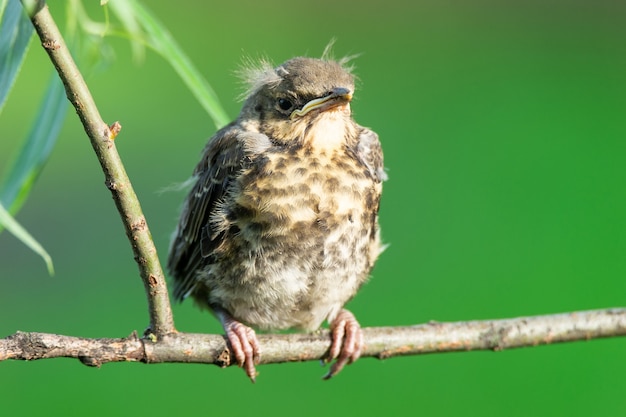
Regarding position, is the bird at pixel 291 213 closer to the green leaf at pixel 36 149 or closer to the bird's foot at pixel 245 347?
the bird's foot at pixel 245 347

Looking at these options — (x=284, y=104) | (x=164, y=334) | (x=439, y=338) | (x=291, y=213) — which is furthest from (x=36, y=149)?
(x=439, y=338)

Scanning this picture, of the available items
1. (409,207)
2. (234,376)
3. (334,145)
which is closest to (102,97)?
(409,207)

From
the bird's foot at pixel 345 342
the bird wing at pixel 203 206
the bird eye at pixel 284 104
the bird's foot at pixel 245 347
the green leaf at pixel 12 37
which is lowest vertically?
the bird's foot at pixel 245 347

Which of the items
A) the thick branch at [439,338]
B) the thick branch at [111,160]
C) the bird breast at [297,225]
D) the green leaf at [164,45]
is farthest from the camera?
the bird breast at [297,225]

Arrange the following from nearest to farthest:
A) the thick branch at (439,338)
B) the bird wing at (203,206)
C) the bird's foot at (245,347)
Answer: the thick branch at (439,338)
the bird's foot at (245,347)
the bird wing at (203,206)

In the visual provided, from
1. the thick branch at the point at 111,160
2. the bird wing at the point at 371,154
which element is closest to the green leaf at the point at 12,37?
the thick branch at the point at 111,160

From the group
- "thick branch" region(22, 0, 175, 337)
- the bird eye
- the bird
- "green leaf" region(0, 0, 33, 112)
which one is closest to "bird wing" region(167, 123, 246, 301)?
the bird
